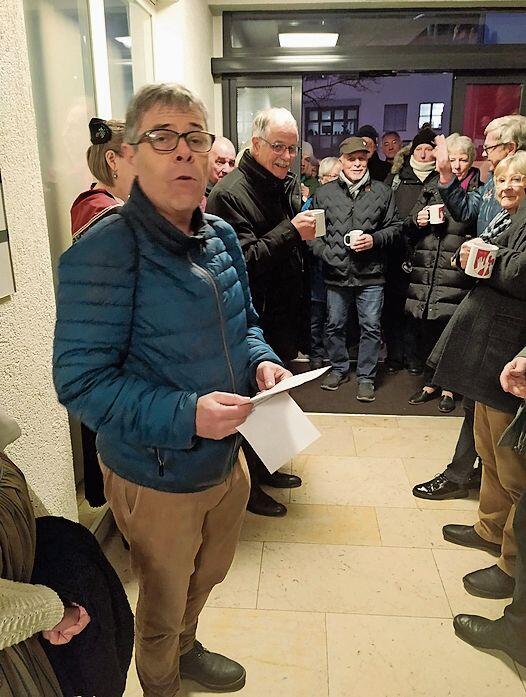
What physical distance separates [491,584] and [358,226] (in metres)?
2.43

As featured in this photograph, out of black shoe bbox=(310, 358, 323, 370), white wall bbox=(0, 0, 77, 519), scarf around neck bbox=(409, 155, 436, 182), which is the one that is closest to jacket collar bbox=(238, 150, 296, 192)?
white wall bbox=(0, 0, 77, 519)

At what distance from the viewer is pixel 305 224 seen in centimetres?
244

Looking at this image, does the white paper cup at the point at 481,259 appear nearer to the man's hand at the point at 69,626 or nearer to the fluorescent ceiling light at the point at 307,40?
the man's hand at the point at 69,626

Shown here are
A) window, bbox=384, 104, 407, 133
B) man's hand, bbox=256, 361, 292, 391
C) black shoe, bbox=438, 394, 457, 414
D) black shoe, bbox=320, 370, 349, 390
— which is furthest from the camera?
window, bbox=384, 104, 407, 133

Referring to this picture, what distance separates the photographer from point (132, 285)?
1.12 meters

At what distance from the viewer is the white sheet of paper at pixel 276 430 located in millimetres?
1202

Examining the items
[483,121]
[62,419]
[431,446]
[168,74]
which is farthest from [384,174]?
[62,419]

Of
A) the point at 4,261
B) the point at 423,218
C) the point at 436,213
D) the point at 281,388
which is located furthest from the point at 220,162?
the point at 281,388

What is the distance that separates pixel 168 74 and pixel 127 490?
279 cm

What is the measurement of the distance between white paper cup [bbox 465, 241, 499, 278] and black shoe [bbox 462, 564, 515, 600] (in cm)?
107

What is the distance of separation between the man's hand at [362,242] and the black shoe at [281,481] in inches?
63.8

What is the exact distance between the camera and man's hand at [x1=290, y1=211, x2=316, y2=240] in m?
2.44

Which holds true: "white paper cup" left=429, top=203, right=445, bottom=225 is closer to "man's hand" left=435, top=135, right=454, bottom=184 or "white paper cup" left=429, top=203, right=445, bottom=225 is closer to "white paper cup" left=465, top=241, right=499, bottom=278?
"man's hand" left=435, top=135, right=454, bottom=184

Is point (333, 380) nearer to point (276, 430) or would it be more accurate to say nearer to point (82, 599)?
point (276, 430)
